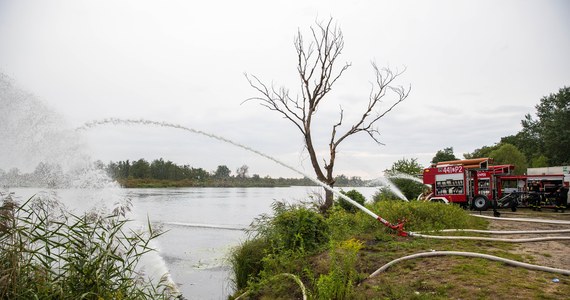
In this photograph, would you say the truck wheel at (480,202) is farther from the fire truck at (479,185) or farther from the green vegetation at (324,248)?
the green vegetation at (324,248)

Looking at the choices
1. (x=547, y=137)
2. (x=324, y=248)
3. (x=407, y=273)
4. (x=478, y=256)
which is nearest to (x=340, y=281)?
(x=407, y=273)

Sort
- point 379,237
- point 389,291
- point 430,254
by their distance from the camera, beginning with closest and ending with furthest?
point 389,291
point 430,254
point 379,237

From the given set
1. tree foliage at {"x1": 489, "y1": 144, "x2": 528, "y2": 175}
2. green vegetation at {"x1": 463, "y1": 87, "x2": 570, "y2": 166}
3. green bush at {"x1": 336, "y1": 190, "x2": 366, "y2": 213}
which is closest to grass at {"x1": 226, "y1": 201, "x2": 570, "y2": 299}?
green bush at {"x1": 336, "y1": 190, "x2": 366, "y2": 213}

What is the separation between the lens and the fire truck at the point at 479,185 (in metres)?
17.5

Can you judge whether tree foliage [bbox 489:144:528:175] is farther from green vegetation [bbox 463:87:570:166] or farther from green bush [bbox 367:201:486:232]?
green bush [bbox 367:201:486:232]

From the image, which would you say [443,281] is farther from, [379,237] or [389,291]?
[379,237]

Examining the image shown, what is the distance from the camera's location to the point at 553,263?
22.0 ft

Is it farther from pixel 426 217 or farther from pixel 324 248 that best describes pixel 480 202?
pixel 324 248

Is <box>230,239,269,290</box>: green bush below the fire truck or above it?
below

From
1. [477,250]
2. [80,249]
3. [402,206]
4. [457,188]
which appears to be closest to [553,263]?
[477,250]

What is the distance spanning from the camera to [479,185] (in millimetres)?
17953

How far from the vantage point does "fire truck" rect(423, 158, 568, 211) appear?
17500 millimetres

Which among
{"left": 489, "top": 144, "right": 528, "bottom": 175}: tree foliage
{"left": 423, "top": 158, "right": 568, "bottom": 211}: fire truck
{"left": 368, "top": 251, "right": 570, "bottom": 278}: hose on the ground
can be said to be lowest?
{"left": 368, "top": 251, "right": 570, "bottom": 278}: hose on the ground

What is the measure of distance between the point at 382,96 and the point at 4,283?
16.2 meters
